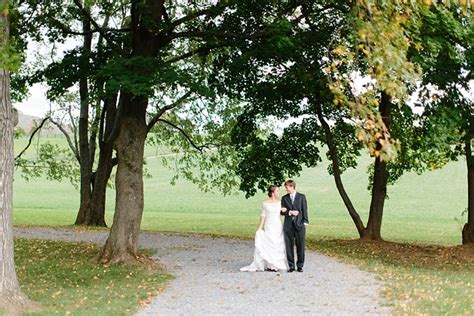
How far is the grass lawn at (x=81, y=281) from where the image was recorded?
538 inches

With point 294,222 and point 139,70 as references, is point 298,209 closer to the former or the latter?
point 294,222

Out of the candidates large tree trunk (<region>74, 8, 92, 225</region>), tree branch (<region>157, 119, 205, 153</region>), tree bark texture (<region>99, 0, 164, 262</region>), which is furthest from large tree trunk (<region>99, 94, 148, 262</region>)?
large tree trunk (<region>74, 8, 92, 225</region>)

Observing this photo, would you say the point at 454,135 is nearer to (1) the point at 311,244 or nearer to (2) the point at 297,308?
(1) the point at 311,244

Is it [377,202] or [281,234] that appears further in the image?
[377,202]

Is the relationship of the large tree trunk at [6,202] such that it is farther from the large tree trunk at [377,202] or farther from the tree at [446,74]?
the large tree trunk at [377,202]

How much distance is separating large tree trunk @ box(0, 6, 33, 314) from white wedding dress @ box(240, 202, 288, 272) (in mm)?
5971

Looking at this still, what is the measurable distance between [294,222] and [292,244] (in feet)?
1.78

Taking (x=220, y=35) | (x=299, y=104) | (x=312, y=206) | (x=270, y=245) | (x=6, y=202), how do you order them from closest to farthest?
(x=6, y=202), (x=270, y=245), (x=220, y=35), (x=299, y=104), (x=312, y=206)

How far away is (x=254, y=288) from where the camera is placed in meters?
15.3

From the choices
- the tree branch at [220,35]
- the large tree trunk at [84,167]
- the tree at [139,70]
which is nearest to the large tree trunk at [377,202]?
the tree at [139,70]

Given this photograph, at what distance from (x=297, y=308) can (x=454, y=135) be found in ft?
31.3

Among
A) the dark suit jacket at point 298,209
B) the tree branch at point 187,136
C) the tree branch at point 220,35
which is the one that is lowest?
the dark suit jacket at point 298,209

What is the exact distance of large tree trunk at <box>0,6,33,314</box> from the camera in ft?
43.6

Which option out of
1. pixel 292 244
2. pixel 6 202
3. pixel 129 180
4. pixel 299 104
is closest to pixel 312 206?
pixel 299 104
